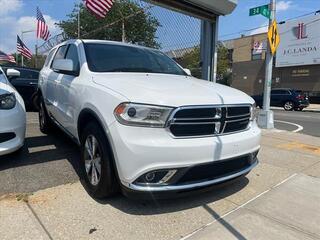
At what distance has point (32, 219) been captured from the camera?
3.49 meters

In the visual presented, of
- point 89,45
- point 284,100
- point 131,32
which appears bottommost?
point 284,100

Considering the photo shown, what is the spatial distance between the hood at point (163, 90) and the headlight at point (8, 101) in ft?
4.70

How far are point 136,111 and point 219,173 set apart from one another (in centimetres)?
112

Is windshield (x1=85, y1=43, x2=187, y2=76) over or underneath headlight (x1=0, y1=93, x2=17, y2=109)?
over

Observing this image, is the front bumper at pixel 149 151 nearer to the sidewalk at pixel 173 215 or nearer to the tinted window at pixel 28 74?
the sidewalk at pixel 173 215

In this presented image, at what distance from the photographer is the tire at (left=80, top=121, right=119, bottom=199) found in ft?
12.1

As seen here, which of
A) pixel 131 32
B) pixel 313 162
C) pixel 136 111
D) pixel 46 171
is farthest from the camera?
pixel 131 32

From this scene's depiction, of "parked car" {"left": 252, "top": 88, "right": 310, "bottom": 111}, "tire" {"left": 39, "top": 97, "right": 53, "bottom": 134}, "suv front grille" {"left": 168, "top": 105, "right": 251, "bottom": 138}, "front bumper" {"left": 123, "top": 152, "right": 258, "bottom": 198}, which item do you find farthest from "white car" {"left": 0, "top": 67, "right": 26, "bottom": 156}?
"parked car" {"left": 252, "top": 88, "right": 310, "bottom": 111}

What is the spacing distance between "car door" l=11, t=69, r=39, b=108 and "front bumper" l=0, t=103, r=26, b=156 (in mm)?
5977

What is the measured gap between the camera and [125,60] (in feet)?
16.3

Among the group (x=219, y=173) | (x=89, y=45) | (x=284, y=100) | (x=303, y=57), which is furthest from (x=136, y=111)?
(x=303, y=57)

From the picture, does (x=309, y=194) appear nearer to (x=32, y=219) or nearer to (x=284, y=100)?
(x=32, y=219)

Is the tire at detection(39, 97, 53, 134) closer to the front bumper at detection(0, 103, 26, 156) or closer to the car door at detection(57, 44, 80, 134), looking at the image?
the car door at detection(57, 44, 80, 134)

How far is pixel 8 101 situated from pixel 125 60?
1.66 m
